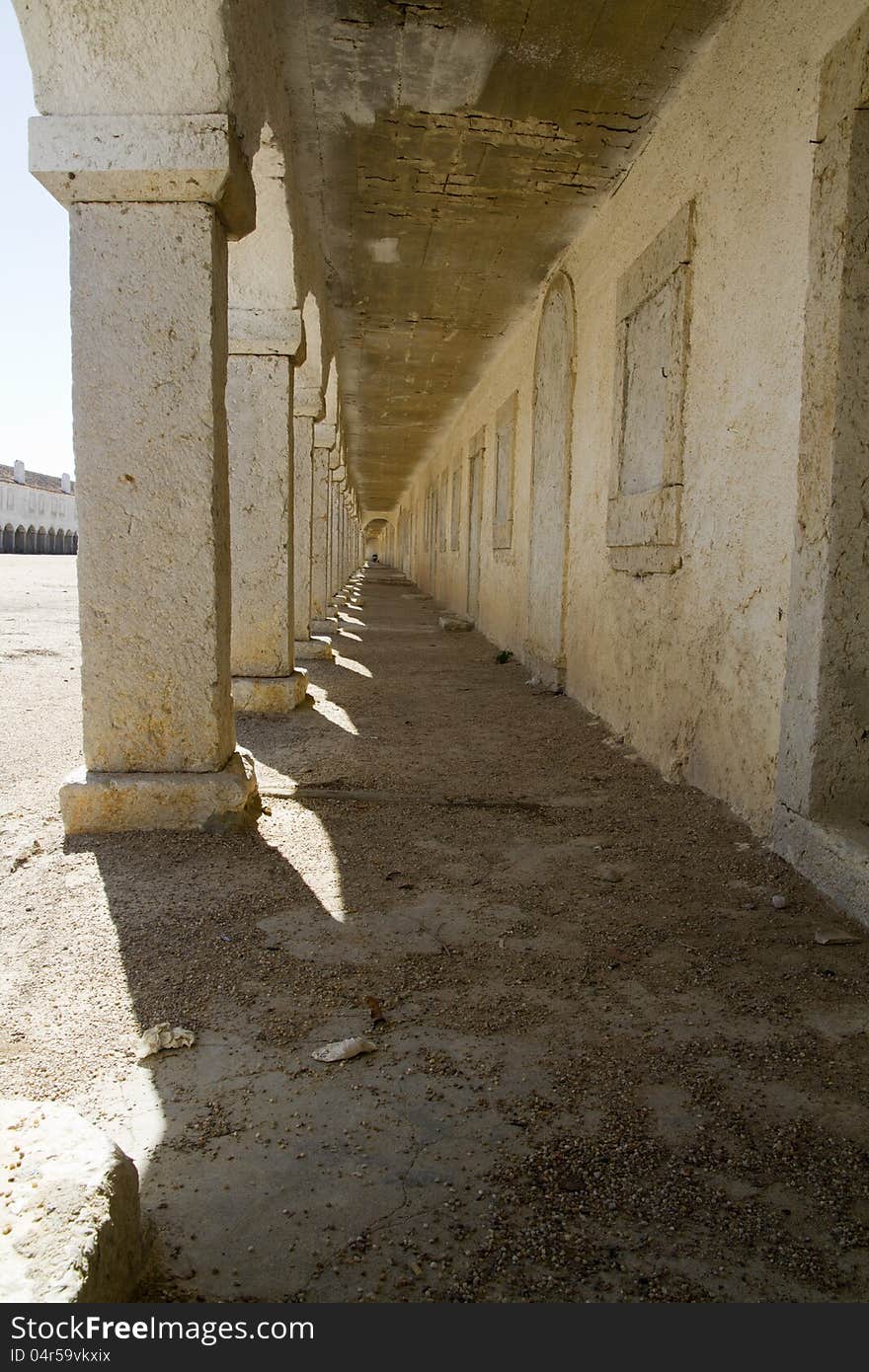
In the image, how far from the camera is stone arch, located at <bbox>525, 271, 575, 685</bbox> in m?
7.19

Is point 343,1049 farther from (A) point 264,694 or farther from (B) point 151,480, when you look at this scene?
(A) point 264,694

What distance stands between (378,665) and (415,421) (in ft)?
27.7

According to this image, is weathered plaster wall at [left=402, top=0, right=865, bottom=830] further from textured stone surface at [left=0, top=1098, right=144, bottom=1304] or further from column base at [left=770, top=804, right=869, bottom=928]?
textured stone surface at [left=0, top=1098, right=144, bottom=1304]

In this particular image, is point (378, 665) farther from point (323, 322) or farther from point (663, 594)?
point (663, 594)

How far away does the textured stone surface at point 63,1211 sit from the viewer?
108 cm

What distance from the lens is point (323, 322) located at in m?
8.09

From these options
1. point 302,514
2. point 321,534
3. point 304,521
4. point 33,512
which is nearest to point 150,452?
point 302,514

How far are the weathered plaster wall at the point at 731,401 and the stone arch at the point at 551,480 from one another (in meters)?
1.23

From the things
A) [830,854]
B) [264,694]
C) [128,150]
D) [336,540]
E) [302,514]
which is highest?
[128,150]

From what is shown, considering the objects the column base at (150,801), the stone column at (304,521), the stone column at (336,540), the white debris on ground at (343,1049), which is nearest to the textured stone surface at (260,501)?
the stone column at (304,521)

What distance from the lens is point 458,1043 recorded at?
2055 mm

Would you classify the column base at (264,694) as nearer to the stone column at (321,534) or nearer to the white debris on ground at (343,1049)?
the white debris on ground at (343,1049)

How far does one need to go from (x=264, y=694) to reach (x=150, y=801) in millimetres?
2458

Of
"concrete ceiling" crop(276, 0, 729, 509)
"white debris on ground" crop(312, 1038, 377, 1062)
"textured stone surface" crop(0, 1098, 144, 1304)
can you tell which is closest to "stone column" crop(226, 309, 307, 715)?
"concrete ceiling" crop(276, 0, 729, 509)
